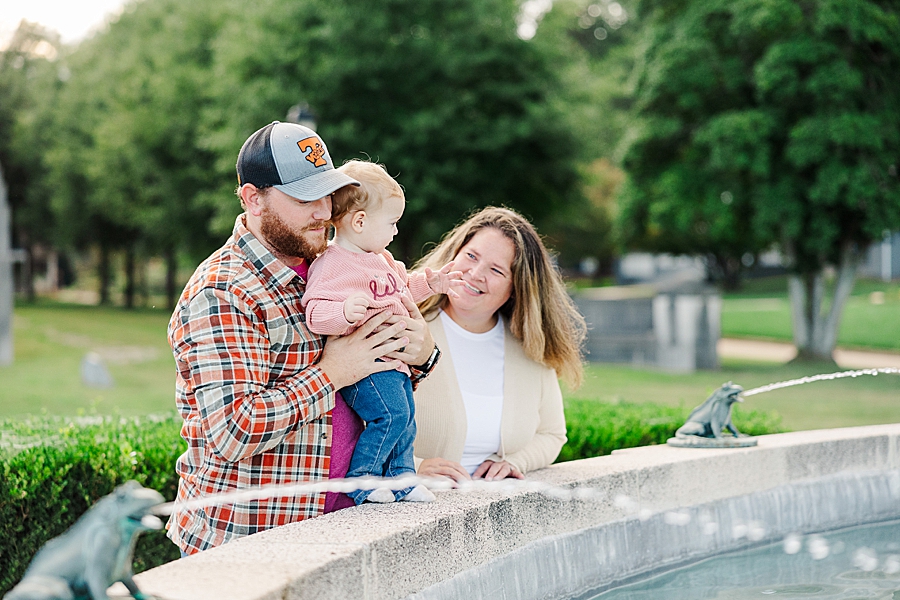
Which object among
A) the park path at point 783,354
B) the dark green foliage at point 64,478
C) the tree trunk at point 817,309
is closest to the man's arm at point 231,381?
the dark green foliage at point 64,478

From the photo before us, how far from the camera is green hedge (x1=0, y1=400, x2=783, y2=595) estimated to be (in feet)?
13.7

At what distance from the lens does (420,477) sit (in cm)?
340

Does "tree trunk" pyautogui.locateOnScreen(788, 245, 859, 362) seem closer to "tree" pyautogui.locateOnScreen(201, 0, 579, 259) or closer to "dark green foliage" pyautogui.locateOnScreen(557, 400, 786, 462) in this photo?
"tree" pyautogui.locateOnScreen(201, 0, 579, 259)

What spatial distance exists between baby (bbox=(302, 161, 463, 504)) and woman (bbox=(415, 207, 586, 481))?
0.57 m

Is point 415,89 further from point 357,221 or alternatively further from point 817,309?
point 357,221

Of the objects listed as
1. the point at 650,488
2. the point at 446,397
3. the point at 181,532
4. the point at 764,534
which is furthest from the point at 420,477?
the point at 764,534

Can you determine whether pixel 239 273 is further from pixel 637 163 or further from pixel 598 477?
pixel 637 163

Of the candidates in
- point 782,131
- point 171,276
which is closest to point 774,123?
point 782,131

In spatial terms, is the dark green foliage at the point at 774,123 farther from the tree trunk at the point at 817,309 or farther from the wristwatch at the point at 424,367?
the wristwatch at the point at 424,367

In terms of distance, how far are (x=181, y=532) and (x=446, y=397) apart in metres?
1.25

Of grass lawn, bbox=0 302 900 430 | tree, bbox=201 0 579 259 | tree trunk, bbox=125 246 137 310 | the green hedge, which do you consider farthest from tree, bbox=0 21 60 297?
the green hedge

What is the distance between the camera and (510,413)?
401 cm

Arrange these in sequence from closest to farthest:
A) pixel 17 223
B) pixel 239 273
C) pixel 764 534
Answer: pixel 239 273
pixel 764 534
pixel 17 223

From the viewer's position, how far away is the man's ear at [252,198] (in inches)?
115
